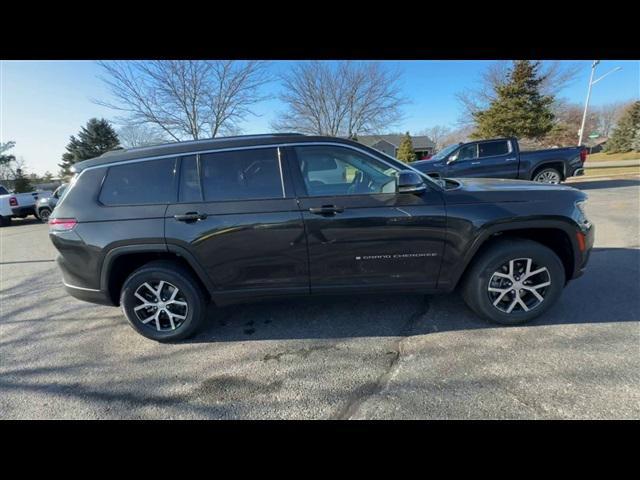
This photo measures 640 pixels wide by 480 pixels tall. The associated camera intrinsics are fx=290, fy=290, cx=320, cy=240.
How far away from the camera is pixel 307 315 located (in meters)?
3.30

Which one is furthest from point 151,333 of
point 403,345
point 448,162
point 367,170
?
point 448,162

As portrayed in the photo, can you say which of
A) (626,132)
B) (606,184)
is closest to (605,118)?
(626,132)

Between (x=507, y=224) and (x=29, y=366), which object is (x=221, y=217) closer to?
(x=29, y=366)

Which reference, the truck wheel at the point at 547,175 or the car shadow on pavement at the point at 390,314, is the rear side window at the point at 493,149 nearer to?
the truck wheel at the point at 547,175

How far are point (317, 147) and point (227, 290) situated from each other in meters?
1.67

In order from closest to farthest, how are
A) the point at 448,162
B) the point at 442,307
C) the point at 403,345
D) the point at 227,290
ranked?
the point at 403,345 < the point at 227,290 < the point at 442,307 < the point at 448,162

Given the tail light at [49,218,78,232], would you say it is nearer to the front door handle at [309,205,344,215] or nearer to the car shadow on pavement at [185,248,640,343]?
the car shadow on pavement at [185,248,640,343]

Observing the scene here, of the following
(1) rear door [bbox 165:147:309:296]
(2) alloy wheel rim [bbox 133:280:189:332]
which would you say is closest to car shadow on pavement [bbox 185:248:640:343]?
(2) alloy wheel rim [bbox 133:280:189:332]

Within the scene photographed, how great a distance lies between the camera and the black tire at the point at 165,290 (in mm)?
2895

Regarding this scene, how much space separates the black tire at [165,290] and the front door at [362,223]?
1206mm

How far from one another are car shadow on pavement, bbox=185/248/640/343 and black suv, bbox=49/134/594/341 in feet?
1.13

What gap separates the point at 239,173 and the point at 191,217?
0.61 m

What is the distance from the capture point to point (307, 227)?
2.70 m

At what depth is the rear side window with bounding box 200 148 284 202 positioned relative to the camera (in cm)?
276
